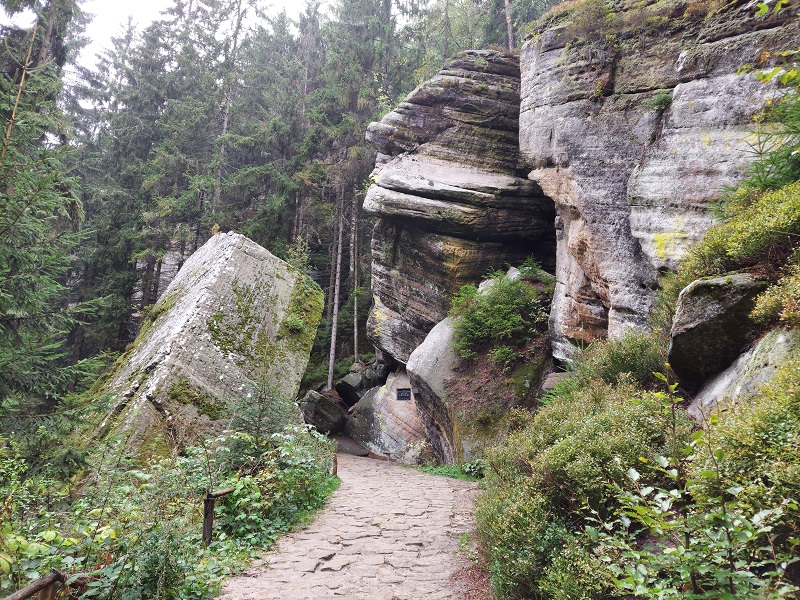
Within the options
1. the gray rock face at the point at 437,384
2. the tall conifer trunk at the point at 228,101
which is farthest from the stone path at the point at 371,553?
the tall conifer trunk at the point at 228,101

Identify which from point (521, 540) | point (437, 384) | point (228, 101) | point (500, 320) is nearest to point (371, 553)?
point (521, 540)

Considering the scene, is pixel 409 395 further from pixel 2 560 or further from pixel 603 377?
pixel 2 560

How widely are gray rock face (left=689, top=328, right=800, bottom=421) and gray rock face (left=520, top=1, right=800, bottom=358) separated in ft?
13.2

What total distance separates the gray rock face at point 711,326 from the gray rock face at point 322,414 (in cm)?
1432

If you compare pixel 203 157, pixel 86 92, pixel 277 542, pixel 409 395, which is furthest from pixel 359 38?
pixel 277 542

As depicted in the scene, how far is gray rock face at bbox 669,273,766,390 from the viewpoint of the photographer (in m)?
4.29

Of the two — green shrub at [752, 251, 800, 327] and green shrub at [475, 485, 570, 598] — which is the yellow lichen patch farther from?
green shrub at [475, 485, 570, 598]

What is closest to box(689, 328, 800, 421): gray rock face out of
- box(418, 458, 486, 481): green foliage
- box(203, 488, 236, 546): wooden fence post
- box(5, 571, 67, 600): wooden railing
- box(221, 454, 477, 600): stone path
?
box(221, 454, 477, 600): stone path

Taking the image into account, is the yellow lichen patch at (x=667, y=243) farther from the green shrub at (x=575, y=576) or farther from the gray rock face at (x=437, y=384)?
the green shrub at (x=575, y=576)

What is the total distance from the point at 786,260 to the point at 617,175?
5755 millimetres

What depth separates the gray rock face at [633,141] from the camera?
24.0 ft

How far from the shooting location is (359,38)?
2361 cm

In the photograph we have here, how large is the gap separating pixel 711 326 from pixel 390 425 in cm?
1253

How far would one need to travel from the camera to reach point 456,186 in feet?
45.4
